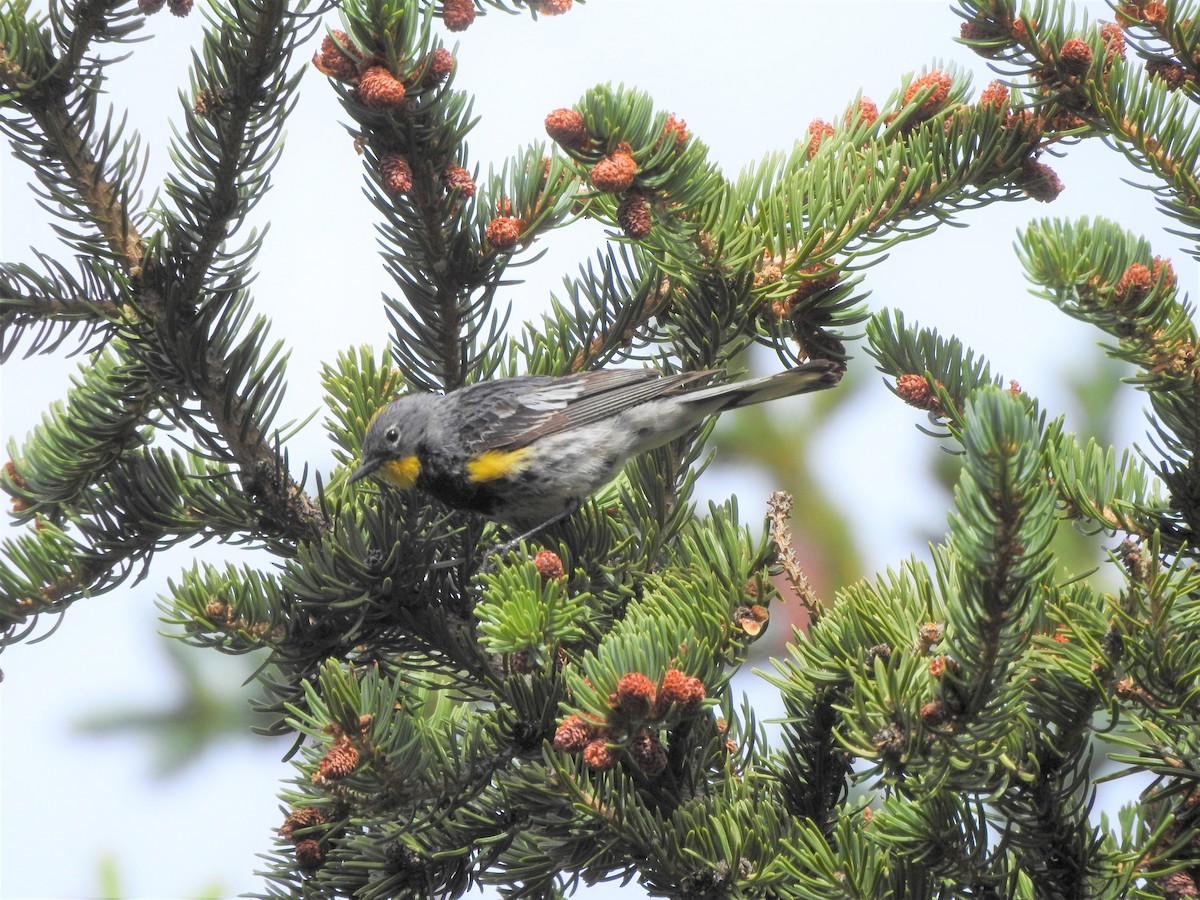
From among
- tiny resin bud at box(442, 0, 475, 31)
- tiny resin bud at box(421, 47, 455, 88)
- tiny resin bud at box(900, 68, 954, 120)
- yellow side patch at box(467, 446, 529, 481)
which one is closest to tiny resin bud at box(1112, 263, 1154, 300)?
tiny resin bud at box(900, 68, 954, 120)

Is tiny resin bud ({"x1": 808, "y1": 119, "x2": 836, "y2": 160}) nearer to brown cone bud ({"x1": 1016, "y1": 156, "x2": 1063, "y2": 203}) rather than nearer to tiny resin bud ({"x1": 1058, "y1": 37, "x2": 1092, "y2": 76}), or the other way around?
brown cone bud ({"x1": 1016, "y1": 156, "x2": 1063, "y2": 203})

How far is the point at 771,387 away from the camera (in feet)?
10.4

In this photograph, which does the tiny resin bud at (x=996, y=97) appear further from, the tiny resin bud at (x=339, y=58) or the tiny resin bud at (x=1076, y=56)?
the tiny resin bud at (x=339, y=58)

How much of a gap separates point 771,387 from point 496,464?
93 cm

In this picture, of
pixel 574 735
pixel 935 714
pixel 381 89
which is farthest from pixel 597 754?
pixel 381 89

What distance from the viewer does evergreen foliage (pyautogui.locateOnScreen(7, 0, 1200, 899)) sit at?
4.97 ft

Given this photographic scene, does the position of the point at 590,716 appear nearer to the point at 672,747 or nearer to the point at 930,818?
the point at 672,747

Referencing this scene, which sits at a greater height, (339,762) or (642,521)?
(339,762)

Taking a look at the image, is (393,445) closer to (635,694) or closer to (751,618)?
(751,618)

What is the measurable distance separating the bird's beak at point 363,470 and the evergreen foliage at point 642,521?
0.22m

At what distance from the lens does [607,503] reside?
2877 millimetres

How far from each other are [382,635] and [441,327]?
70cm

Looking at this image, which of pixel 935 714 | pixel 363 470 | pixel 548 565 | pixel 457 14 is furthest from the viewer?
pixel 363 470

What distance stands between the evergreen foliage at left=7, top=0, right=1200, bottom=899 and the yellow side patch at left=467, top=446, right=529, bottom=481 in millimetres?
815
